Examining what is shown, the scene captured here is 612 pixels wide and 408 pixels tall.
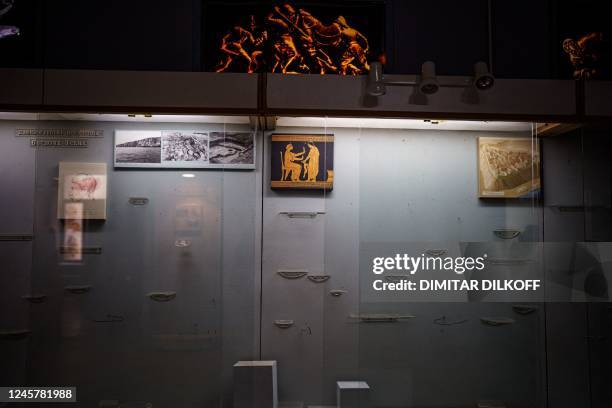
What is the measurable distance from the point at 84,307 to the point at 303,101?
160 centimetres

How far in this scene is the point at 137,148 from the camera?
2576 mm

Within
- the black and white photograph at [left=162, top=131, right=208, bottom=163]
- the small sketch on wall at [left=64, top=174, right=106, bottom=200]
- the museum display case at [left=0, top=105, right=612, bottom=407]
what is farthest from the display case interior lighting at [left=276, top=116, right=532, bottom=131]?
the small sketch on wall at [left=64, top=174, right=106, bottom=200]

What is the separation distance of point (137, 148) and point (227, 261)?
79 centimetres

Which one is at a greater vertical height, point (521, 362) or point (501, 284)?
point (501, 284)

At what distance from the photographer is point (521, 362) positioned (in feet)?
8.46

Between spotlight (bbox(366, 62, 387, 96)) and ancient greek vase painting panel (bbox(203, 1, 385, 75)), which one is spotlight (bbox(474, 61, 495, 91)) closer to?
spotlight (bbox(366, 62, 387, 96))

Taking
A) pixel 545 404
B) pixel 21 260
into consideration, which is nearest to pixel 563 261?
pixel 545 404

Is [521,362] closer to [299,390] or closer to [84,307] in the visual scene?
[299,390]

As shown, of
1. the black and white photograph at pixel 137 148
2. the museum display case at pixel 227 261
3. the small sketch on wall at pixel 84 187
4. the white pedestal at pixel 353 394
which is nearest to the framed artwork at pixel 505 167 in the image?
the museum display case at pixel 227 261

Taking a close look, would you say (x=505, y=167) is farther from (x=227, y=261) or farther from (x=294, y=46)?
(x=227, y=261)

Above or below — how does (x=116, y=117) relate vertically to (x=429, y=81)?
below

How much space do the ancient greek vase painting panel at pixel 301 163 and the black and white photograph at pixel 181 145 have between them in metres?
0.52

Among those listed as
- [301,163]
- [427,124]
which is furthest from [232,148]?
[427,124]

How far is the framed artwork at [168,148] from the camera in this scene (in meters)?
2.57
